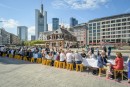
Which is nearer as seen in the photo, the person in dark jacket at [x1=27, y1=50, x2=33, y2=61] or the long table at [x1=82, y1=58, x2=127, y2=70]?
the long table at [x1=82, y1=58, x2=127, y2=70]

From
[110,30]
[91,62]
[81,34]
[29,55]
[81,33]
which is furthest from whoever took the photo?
[81,33]

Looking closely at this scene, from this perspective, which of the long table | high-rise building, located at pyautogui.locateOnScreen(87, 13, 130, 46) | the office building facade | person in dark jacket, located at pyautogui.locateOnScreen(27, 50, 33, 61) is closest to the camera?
the long table

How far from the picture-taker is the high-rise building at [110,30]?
113m

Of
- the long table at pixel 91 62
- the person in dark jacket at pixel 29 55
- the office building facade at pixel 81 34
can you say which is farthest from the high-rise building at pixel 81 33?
the long table at pixel 91 62

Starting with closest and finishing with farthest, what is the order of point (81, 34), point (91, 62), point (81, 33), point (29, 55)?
point (91, 62), point (29, 55), point (81, 34), point (81, 33)

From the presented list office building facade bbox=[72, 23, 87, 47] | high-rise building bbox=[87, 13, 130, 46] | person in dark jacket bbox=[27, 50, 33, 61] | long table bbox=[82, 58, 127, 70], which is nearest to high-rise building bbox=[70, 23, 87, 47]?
office building facade bbox=[72, 23, 87, 47]

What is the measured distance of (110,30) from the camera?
4847 inches

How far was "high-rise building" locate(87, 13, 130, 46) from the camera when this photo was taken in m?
113

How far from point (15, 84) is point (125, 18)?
111 m

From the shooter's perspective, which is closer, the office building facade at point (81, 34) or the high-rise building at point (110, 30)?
the high-rise building at point (110, 30)

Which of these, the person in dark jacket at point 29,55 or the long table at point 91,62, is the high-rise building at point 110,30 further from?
the long table at point 91,62

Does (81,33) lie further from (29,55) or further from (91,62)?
(91,62)

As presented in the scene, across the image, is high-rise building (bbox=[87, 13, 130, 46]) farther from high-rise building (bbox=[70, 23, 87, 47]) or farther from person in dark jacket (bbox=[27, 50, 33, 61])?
person in dark jacket (bbox=[27, 50, 33, 61])

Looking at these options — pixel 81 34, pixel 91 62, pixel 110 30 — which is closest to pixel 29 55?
pixel 91 62
